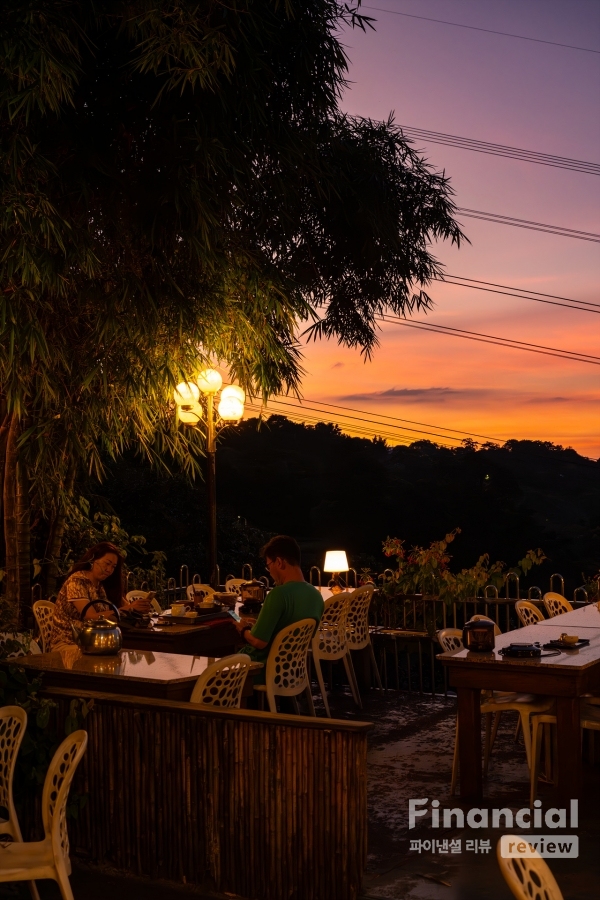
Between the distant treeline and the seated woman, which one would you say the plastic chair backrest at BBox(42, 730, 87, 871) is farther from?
the distant treeline

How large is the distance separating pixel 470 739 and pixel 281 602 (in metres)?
1.24

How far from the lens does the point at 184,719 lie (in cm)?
377

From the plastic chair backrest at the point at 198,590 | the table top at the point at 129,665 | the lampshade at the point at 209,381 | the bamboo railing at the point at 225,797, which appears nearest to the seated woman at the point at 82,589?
the table top at the point at 129,665

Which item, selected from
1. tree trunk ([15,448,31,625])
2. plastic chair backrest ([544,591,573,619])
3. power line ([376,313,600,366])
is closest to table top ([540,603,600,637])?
plastic chair backrest ([544,591,573,619])

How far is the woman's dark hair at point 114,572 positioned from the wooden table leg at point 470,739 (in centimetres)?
204

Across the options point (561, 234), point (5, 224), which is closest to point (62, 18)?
point (5, 224)

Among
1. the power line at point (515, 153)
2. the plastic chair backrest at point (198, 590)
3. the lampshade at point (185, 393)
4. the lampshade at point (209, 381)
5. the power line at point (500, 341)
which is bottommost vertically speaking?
the plastic chair backrest at point (198, 590)

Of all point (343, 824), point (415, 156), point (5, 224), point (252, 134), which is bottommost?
point (343, 824)

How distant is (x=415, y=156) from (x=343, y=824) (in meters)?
7.28

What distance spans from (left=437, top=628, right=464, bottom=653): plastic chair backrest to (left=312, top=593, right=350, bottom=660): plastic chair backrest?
1526mm

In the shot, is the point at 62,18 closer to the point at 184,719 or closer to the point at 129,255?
the point at 129,255

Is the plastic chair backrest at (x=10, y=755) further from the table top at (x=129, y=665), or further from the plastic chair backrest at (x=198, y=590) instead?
the plastic chair backrest at (x=198, y=590)

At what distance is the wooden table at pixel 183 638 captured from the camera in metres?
6.07

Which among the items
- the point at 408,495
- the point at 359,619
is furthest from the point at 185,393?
the point at 408,495
